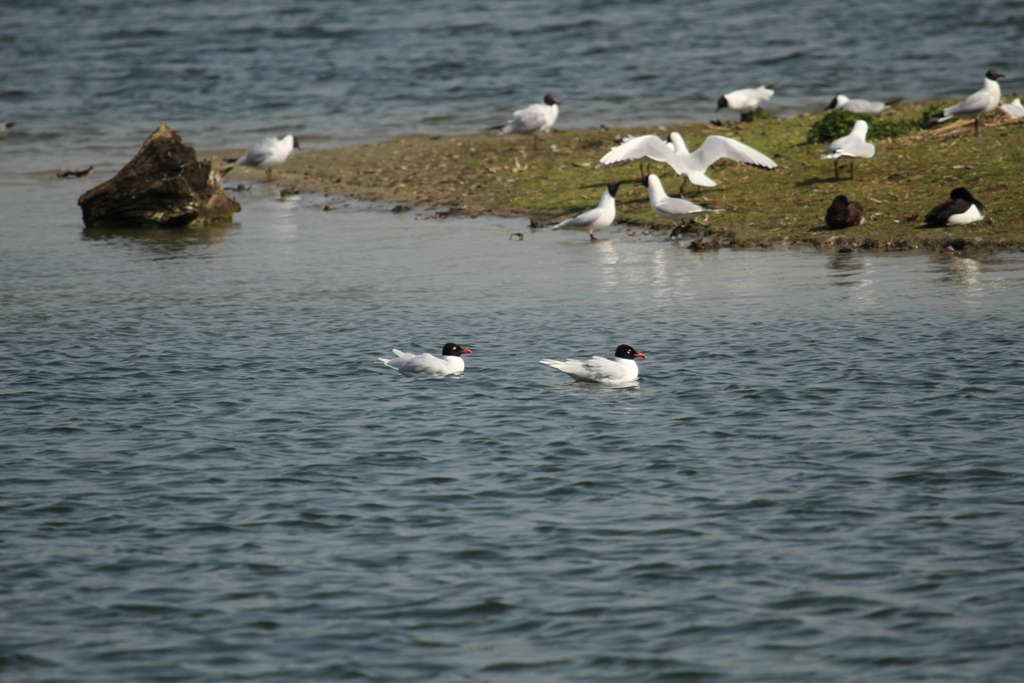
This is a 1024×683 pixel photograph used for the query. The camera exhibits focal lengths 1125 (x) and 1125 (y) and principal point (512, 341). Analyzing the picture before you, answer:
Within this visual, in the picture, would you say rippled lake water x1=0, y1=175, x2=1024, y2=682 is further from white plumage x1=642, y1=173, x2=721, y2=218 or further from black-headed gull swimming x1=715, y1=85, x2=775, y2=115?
black-headed gull swimming x1=715, y1=85, x2=775, y2=115

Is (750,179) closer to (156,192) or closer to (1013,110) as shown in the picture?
(1013,110)

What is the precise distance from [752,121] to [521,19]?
2441cm

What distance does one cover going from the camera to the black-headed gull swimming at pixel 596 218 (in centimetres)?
1855

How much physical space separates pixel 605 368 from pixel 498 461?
2.30 metres

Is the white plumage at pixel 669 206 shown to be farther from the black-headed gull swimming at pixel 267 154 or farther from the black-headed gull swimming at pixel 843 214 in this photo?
the black-headed gull swimming at pixel 267 154

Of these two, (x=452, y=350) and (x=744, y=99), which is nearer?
(x=452, y=350)

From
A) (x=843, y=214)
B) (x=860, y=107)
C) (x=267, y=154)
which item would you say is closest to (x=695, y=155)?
(x=843, y=214)

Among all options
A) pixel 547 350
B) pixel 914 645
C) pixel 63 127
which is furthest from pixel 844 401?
pixel 63 127

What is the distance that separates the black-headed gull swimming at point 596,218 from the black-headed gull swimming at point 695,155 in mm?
1404

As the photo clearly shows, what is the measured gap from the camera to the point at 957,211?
16266mm

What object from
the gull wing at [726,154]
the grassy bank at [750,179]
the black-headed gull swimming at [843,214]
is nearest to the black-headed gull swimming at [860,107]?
the grassy bank at [750,179]

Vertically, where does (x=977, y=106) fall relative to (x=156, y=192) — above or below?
above

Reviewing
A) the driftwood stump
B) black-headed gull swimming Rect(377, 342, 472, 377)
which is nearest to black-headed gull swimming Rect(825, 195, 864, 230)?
black-headed gull swimming Rect(377, 342, 472, 377)

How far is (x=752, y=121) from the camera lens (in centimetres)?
2594
